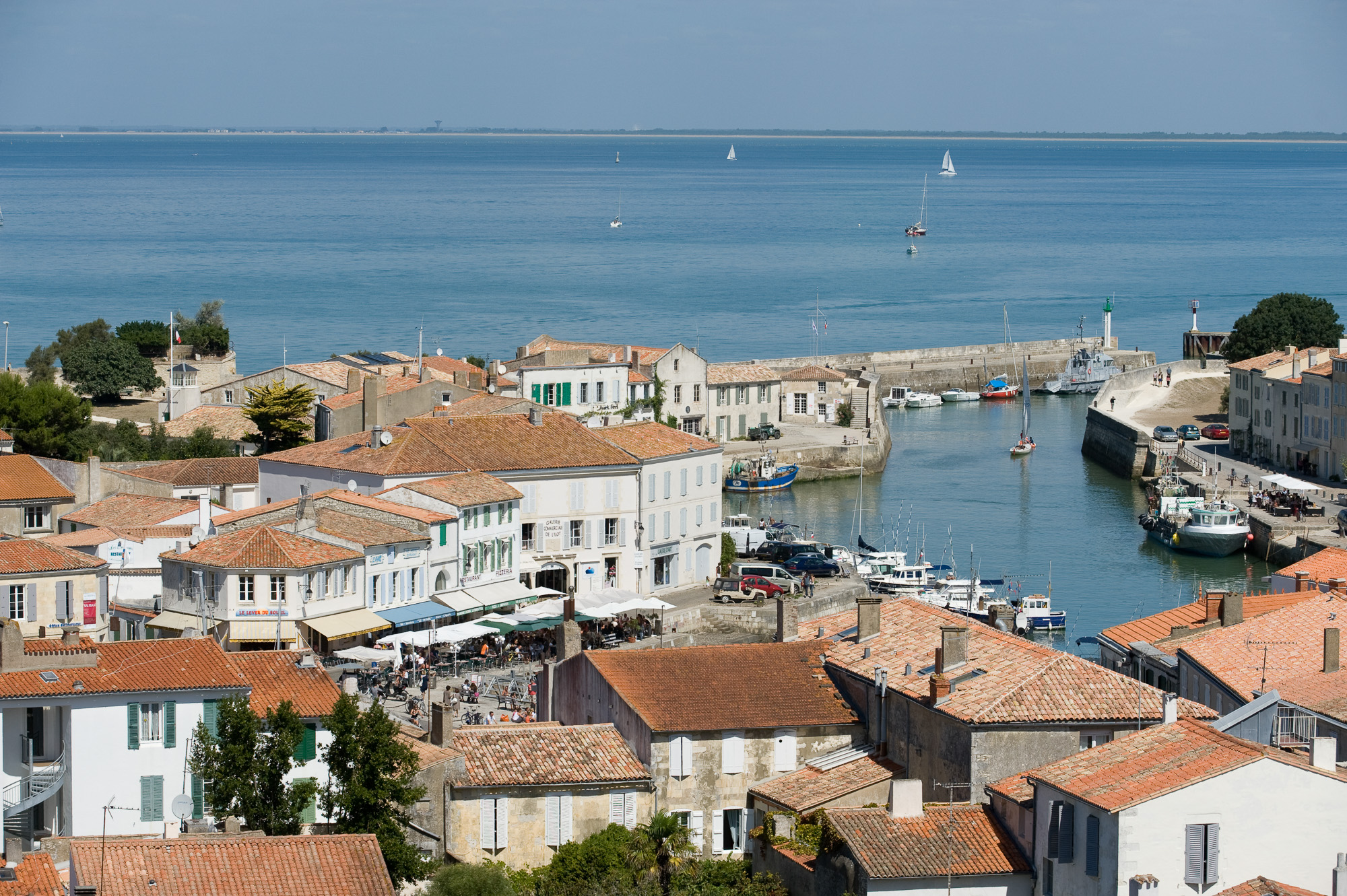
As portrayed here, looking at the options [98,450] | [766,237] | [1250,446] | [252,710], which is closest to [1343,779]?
[252,710]

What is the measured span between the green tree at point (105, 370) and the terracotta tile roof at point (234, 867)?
55.6m

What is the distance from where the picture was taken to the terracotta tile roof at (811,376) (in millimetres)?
82312

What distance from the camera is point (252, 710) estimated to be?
2495 cm

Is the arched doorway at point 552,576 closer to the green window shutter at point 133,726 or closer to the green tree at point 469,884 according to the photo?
the green window shutter at point 133,726

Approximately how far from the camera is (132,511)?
44.9 metres

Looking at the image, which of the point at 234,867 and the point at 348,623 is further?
the point at 348,623

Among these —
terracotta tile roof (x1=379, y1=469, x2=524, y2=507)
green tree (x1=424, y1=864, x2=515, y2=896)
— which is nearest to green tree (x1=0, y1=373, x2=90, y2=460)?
terracotta tile roof (x1=379, y1=469, x2=524, y2=507)

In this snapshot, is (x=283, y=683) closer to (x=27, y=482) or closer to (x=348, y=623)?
(x=348, y=623)

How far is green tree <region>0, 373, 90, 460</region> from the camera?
55.5m

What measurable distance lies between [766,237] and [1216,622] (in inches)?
6663

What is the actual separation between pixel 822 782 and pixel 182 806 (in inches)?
307

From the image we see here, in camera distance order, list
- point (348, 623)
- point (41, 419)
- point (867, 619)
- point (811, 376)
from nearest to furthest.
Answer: point (867, 619) → point (348, 623) → point (41, 419) → point (811, 376)

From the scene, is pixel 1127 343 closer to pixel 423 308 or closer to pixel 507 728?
pixel 423 308

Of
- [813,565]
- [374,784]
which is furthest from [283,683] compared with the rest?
[813,565]
